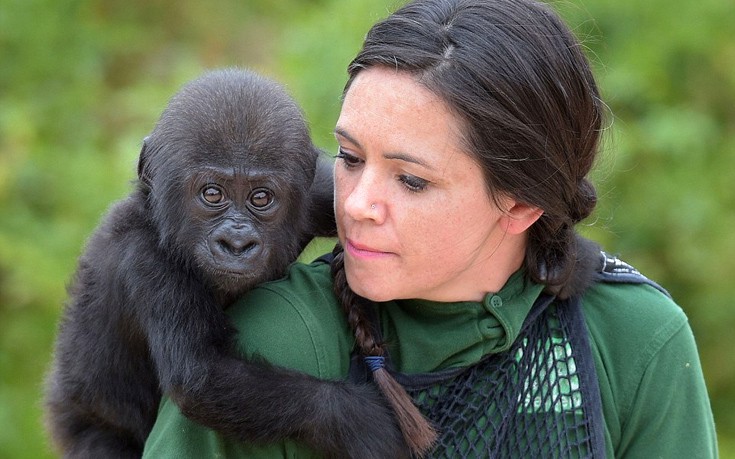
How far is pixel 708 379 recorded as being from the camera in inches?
206

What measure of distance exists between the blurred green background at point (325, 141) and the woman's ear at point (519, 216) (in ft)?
6.72

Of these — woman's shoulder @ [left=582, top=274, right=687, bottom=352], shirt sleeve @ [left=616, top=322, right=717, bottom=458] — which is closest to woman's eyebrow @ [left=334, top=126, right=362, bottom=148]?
woman's shoulder @ [left=582, top=274, right=687, bottom=352]

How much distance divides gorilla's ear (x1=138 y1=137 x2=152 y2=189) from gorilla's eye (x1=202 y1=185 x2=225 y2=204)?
26 centimetres

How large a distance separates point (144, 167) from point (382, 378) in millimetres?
998

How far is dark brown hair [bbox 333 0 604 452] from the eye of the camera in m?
2.05

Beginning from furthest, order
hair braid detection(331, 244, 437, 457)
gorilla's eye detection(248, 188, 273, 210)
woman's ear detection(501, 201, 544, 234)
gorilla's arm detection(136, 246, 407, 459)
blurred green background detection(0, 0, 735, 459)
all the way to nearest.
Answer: blurred green background detection(0, 0, 735, 459), gorilla's eye detection(248, 188, 273, 210), woman's ear detection(501, 201, 544, 234), gorilla's arm detection(136, 246, 407, 459), hair braid detection(331, 244, 437, 457)

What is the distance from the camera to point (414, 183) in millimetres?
2057

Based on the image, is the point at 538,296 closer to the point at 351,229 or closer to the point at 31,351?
the point at 351,229

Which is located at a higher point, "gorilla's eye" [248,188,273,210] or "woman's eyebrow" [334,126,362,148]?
"woman's eyebrow" [334,126,362,148]

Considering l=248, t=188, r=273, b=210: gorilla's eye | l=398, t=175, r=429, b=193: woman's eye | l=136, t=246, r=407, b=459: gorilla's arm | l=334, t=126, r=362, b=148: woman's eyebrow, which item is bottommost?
l=136, t=246, r=407, b=459: gorilla's arm

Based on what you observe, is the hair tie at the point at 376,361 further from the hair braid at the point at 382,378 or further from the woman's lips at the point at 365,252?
the woman's lips at the point at 365,252

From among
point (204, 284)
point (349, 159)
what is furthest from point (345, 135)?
point (204, 284)

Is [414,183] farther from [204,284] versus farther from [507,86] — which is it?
[204,284]

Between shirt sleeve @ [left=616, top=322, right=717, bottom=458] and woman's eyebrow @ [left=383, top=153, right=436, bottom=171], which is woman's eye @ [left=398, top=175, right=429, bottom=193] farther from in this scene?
shirt sleeve @ [left=616, top=322, right=717, bottom=458]
